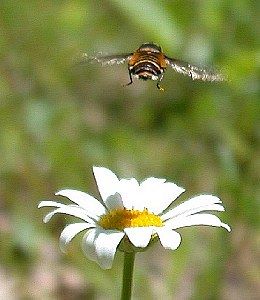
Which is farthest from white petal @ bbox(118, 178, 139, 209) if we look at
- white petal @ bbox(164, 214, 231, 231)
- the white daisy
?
white petal @ bbox(164, 214, 231, 231)

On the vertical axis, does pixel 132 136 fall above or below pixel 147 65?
above

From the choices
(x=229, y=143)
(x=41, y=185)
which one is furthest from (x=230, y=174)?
(x=41, y=185)

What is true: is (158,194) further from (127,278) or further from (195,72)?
(127,278)

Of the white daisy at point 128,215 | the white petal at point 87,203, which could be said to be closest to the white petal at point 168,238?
the white daisy at point 128,215

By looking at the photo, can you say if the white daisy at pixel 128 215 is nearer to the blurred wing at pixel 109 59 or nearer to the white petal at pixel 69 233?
the white petal at pixel 69 233

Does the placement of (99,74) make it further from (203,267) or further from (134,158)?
(203,267)

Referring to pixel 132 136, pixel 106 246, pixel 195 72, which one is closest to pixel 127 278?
pixel 106 246
